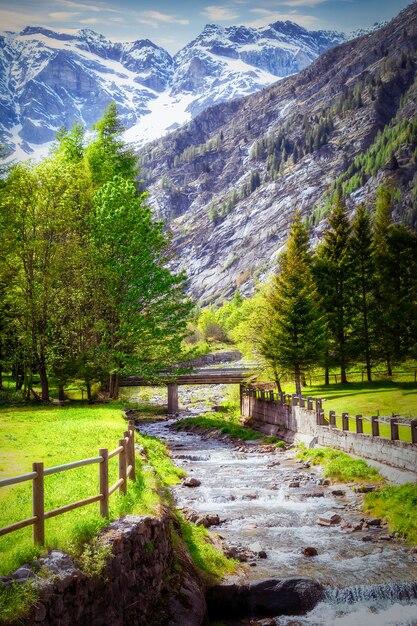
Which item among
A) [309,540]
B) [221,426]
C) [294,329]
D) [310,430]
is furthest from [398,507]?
[294,329]

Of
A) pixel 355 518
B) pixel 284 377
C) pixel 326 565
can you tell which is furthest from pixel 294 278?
pixel 326 565

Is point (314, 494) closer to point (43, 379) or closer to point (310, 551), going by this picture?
point (310, 551)

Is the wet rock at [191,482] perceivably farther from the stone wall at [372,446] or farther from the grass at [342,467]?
the stone wall at [372,446]

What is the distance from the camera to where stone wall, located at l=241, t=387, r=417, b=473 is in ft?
75.3

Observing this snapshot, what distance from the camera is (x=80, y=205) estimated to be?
42.3 m

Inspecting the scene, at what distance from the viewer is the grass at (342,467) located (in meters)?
23.7

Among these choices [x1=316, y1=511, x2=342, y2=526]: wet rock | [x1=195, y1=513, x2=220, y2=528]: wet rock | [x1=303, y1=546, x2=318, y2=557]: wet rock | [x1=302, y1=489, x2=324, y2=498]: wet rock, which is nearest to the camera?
[x1=303, y1=546, x2=318, y2=557]: wet rock

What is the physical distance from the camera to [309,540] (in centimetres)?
1711

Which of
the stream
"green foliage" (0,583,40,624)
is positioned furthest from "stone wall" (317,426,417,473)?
"green foliage" (0,583,40,624)

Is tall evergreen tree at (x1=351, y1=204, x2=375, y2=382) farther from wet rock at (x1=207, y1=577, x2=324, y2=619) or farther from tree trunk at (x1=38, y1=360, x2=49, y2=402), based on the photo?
wet rock at (x1=207, y1=577, x2=324, y2=619)

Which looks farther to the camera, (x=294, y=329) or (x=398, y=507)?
(x=294, y=329)

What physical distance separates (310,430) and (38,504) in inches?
1049

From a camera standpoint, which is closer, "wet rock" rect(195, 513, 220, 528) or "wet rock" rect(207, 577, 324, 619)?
"wet rock" rect(207, 577, 324, 619)

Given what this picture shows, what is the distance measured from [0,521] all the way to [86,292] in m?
31.2
